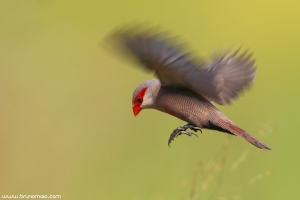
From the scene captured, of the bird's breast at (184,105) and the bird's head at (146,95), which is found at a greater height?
the bird's head at (146,95)

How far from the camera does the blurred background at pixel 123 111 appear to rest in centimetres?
447

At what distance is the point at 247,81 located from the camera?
3.46 metres

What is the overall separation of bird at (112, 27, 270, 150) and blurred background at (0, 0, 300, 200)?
189 millimetres

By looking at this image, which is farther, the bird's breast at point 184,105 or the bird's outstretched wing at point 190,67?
the bird's breast at point 184,105

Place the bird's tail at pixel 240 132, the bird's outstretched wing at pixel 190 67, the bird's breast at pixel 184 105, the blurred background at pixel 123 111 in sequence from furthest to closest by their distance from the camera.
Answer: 1. the blurred background at pixel 123 111
2. the bird's breast at pixel 184 105
3. the bird's tail at pixel 240 132
4. the bird's outstretched wing at pixel 190 67

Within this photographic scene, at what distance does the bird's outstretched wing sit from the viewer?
109 inches

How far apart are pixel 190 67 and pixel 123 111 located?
3.01 m

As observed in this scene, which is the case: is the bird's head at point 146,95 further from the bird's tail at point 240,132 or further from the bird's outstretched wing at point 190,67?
the bird's tail at point 240,132

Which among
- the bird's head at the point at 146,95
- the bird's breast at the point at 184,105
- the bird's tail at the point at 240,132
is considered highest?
the bird's head at the point at 146,95

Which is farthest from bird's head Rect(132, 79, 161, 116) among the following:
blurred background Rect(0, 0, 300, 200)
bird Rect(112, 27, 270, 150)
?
blurred background Rect(0, 0, 300, 200)

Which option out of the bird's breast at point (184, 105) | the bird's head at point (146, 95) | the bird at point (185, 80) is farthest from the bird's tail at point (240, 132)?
the bird's head at point (146, 95)

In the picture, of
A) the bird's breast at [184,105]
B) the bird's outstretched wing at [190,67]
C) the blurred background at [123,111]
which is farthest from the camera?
the blurred background at [123,111]

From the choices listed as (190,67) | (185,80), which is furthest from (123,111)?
(190,67)

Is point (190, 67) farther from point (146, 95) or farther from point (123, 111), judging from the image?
point (123, 111)
